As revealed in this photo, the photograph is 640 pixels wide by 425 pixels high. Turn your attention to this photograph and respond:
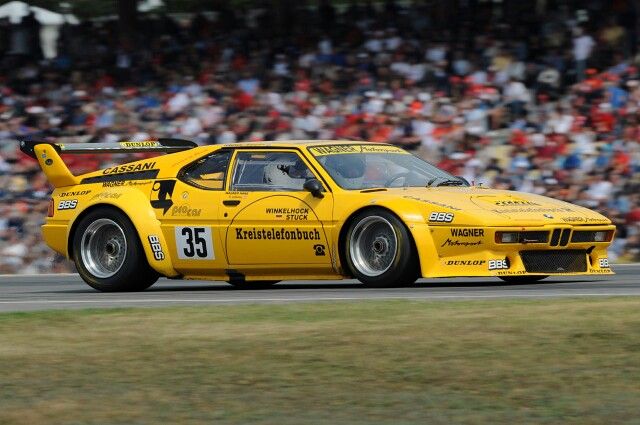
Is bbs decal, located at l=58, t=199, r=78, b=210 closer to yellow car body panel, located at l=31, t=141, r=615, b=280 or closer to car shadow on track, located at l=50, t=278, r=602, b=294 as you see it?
yellow car body panel, located at l=31, t=141, r=615, b=280

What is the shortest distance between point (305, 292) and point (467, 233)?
1438 millimetres

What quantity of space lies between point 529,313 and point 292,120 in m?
10.9

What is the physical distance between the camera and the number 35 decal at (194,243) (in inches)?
478

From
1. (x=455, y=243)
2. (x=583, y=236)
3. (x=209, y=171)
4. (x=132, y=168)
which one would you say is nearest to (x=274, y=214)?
(x=209, y=171)

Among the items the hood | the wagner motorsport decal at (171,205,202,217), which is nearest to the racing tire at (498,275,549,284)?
the hood

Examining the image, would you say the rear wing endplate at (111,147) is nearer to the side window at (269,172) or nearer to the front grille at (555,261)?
the side window at (269,172)

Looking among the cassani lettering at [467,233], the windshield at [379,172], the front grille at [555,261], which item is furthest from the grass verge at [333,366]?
the windshield at [379,172]

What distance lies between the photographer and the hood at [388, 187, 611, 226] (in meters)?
11.1

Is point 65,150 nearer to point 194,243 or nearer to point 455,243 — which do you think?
point 194,243

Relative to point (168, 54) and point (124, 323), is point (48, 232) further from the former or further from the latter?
point (168, 54)

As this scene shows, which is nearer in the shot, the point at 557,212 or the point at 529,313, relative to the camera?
the point at 529,313

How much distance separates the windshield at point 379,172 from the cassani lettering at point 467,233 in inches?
40.4

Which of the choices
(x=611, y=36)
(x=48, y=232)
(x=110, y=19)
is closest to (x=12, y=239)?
(x=48, y=232)

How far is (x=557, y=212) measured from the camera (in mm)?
11422
